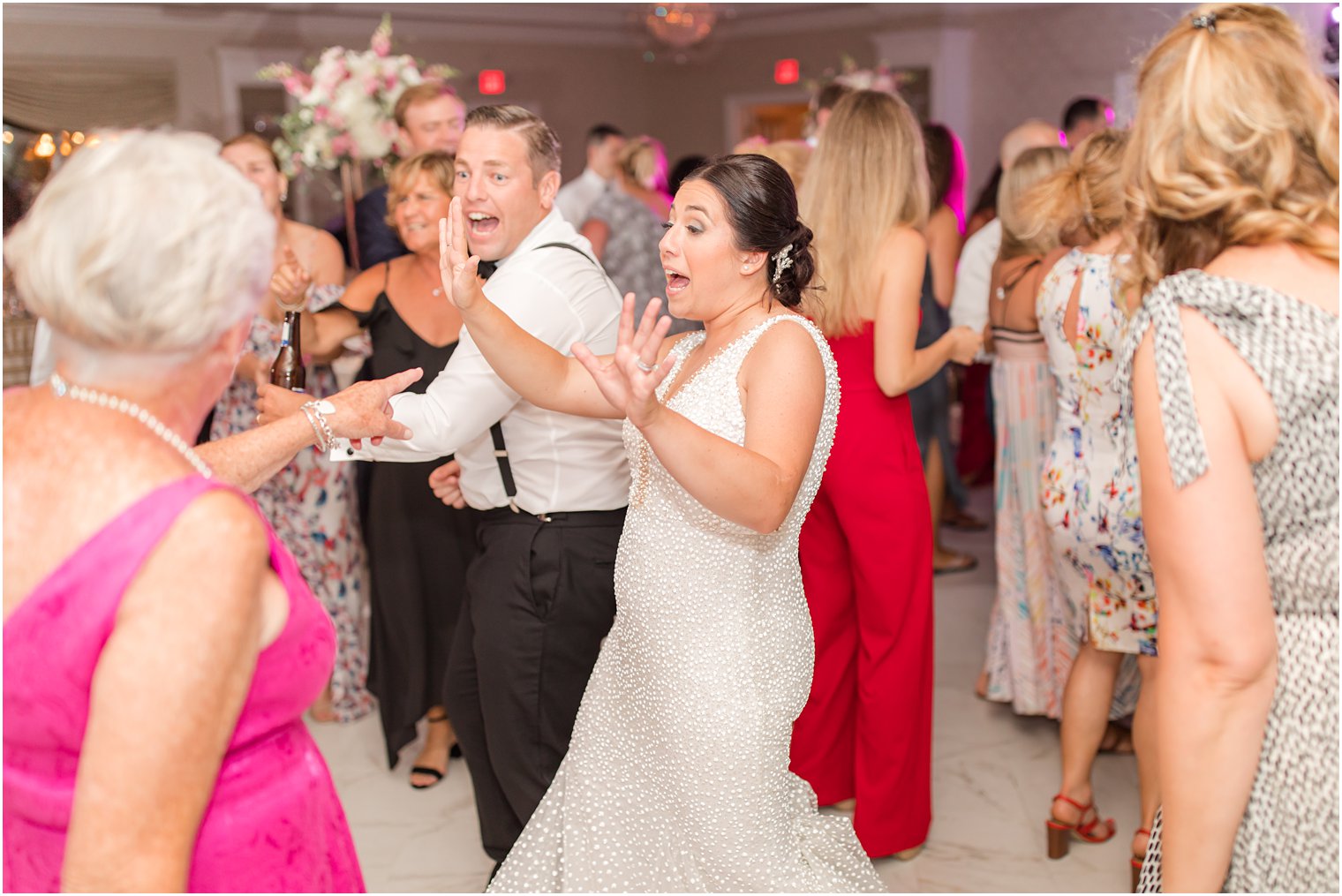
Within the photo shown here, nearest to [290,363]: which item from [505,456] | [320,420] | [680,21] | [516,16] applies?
[505,456]

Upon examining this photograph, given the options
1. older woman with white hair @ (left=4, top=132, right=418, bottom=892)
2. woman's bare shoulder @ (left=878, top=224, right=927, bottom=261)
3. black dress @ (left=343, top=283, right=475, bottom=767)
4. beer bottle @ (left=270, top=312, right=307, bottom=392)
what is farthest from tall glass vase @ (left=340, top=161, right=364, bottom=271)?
older woman with white hair @ (left=4, top=132, right=418, bottom=892)

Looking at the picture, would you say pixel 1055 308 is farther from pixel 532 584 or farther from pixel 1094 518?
pixel 532 584

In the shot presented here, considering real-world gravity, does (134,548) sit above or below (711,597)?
above

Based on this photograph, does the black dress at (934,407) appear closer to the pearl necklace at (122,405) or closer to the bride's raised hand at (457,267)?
the bride's raised hand at (457,267)

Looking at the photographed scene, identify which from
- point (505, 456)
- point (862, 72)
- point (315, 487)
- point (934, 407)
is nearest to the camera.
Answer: point (505, 456)

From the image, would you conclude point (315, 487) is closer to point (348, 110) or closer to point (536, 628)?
point (348, 110)

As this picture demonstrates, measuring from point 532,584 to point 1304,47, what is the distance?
1.60 meters

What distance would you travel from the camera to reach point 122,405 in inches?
42.5

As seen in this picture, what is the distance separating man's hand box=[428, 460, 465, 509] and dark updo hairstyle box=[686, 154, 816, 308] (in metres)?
0.89

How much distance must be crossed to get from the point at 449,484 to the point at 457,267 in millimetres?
815

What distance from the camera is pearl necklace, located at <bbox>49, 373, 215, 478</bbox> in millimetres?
1079

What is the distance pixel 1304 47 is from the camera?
4.20ft

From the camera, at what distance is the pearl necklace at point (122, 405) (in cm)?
108

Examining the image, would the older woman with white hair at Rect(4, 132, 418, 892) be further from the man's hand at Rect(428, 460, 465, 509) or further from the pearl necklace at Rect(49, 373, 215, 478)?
the man's hand at Rect(428, 460, 465, 509)
